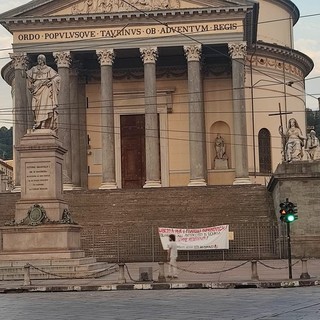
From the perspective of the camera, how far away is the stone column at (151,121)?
1912 inches

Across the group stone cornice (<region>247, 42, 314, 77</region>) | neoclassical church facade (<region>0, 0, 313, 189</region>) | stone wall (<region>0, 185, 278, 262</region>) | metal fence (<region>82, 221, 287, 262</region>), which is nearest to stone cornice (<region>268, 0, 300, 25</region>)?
stone cornice (<region>247, 42, 314, 77</region>)

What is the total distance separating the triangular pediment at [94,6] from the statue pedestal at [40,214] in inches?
958

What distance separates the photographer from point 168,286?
78.9 ft

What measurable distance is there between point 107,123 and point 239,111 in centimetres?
747

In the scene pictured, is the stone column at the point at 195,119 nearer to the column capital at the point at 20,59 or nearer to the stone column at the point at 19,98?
the column capital at the point at 20,59

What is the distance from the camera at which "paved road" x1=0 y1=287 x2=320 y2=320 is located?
16031 mm

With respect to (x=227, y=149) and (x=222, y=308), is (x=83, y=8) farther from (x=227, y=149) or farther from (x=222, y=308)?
(x=222, y=308)

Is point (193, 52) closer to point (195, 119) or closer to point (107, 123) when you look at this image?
point (195, 119)

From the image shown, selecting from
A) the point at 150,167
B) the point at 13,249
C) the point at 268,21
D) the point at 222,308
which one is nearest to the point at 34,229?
the point at 13,249

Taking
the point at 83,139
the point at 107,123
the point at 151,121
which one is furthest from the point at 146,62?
the point at 83,139

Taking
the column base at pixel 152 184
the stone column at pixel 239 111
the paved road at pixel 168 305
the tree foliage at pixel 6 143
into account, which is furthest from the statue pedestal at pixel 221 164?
the tree foliage at pixel 6 143

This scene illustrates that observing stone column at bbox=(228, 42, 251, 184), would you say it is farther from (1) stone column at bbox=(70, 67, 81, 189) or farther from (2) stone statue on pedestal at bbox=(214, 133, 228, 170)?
(1) stone column at bbox=(70, 67, 81, 189)

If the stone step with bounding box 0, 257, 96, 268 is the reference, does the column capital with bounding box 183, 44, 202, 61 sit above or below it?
above

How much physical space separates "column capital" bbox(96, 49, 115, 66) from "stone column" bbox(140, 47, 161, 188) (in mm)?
1774
